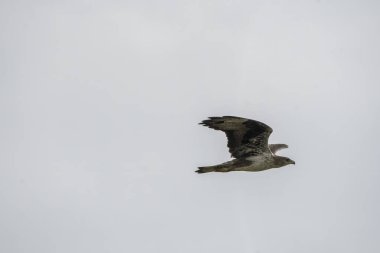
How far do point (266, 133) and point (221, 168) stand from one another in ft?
3.97

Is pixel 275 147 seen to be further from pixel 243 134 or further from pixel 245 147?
pixel 243 134

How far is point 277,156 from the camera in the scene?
68.5 feet

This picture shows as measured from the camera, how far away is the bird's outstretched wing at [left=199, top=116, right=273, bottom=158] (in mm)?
19938

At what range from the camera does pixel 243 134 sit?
20359 millimetres

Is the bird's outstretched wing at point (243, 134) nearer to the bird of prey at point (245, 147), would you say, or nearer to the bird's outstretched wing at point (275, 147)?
the bird of prey at point (245, 147)

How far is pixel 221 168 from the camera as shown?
20250mm

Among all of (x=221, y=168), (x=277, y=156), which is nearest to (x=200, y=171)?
(x=221, y=168)

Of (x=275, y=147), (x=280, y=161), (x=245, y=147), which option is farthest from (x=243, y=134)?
(x=275, y=147)

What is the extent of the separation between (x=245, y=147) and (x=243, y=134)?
319 millimetres

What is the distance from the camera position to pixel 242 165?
20.5 meters

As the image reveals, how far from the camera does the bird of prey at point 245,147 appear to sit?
2004cm

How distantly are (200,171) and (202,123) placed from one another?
3.40 feet

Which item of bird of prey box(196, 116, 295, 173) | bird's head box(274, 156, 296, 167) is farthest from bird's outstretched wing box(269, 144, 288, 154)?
bird of prey box(196, 116, 295, 173)

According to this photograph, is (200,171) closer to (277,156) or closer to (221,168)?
(221,168)
